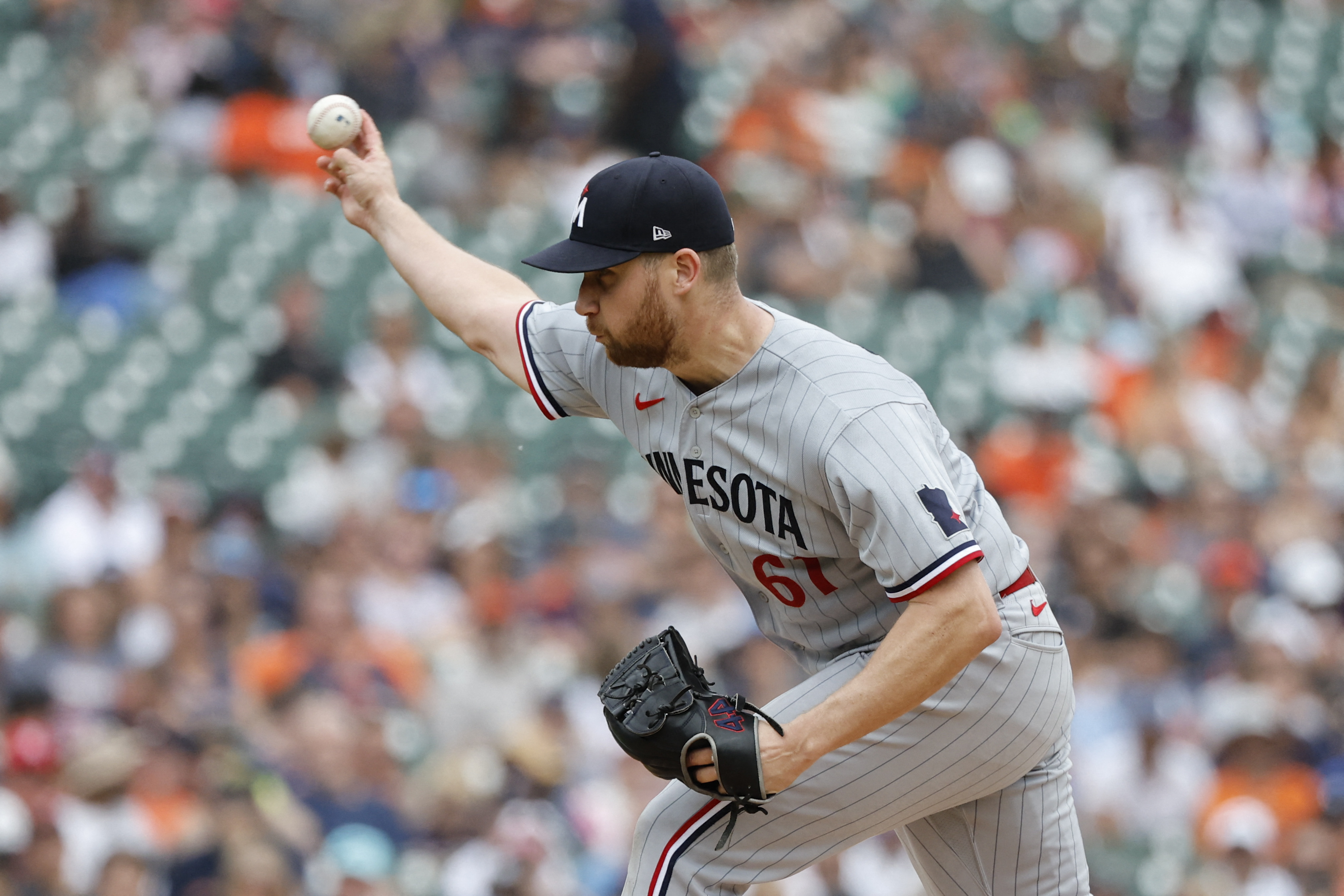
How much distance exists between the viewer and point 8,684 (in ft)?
20.6

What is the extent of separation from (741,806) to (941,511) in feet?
2.18

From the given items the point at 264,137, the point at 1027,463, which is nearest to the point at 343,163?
the point at 1027,463

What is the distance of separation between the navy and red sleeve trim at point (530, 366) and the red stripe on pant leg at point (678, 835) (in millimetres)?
894

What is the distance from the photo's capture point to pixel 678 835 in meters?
2.98

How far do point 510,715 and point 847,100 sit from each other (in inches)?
223

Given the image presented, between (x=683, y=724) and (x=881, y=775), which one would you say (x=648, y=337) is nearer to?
(x=683, y=724)

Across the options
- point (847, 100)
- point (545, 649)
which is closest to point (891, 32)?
point (847, 100)

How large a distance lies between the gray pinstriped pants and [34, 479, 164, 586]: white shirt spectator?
454cm

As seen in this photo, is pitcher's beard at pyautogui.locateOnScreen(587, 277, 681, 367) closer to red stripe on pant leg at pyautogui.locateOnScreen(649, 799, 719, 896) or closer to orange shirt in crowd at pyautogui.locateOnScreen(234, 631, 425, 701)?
red stripe on pant leg at pyautogui.locateOnScreen(649, 799, 719, 896)

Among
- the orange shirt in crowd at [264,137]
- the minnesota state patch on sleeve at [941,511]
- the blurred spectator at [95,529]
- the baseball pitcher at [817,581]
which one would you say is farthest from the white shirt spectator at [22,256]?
the minnesota state patch on sleeve at [941,511]

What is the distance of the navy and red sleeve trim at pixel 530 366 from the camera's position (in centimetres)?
338

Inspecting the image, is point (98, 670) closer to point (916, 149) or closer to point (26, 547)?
point (26, 547)

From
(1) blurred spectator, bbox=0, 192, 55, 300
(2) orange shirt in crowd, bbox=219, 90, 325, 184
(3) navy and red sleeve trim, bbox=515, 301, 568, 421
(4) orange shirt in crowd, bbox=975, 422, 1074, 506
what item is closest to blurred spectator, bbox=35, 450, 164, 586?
(1) blurred spectator, bbox=0, 192, 55, 300

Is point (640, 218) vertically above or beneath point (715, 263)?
above
